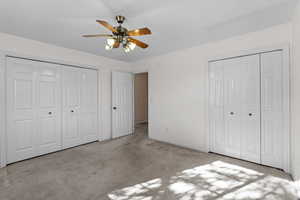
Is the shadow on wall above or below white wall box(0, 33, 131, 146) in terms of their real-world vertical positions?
below

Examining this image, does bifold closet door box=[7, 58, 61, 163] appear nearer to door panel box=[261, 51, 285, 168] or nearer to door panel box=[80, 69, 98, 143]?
door panel box=[80, 69, 98, 143]

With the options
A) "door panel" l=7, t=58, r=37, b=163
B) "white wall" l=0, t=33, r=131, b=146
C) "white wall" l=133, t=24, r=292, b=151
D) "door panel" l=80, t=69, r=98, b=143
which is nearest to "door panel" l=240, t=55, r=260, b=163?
"white wall" l=133, t=24, r=292, b=151

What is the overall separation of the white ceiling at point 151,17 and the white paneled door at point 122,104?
5.58 feet

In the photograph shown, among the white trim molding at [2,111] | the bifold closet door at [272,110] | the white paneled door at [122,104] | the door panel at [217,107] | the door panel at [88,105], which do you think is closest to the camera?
the bifold closet door at [272,110]

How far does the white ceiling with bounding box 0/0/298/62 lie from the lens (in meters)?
1.86

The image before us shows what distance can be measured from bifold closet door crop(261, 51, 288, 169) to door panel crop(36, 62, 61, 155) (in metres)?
4.20

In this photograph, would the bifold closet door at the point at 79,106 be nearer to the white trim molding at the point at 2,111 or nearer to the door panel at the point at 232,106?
the white trim molding at the point at 2,111

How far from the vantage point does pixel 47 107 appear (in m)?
3.22

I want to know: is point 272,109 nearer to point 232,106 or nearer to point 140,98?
point 232,106

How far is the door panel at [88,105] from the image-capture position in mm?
3850

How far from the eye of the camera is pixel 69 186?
2.05 m

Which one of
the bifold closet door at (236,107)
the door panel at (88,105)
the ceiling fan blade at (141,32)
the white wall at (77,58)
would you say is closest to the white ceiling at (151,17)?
the white wall at (77,58)

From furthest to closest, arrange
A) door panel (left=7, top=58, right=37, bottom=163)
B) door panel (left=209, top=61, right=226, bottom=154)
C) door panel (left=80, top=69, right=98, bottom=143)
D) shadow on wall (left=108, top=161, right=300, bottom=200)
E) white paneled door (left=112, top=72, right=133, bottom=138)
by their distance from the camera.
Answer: white paneled door (left=112, top=72, right=133, bottom=138) < door panel (left=80, top=69, right=98, bottom=143) < door panel (left=209, top=61, right=226, bottom=154) < door panel (left=7, top=58, right=37, bottom=163) < shadow on wall (left=108, top=161, right=300, bottom=200)

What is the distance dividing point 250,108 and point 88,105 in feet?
12.3
